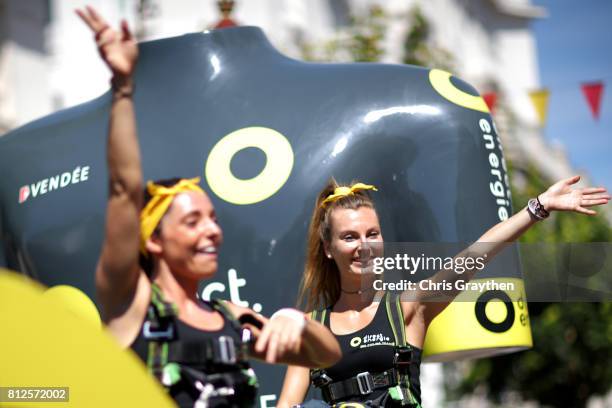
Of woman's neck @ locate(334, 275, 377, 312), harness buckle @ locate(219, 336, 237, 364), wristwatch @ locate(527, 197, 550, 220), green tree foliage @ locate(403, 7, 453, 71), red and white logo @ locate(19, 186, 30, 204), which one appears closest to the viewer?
harness buckle @ locate(219, 336, 237, 364)

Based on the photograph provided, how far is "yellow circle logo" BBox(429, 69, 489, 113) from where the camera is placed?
4.47 m

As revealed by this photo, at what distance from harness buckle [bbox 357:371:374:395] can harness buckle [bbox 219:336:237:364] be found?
0.89 meters

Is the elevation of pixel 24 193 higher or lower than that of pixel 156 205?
higher

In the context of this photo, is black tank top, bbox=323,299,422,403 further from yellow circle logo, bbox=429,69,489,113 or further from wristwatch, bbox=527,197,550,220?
yellow circle logo, bbox=429,69,489,113

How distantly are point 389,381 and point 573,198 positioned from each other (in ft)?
2.64

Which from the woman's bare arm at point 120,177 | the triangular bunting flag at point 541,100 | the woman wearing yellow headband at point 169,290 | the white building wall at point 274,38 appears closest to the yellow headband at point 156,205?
the woman wearing yellow headband at point 169,290

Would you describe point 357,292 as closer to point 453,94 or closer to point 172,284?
point 172,284

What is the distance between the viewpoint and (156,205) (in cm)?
283

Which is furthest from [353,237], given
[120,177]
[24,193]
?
[24,193]

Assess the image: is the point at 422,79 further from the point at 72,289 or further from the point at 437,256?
the point at 72,289

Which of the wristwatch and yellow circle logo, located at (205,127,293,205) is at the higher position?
yellow circle logo, located at (205,127,293,205)

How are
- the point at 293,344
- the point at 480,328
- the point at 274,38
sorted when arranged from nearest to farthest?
the point at 293,344 → the point at 480,328 → the point at 274,38

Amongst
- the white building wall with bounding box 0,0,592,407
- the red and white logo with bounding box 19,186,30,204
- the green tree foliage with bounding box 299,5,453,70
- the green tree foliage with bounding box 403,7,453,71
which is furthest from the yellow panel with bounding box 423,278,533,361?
the green tree foliage with bounding box 403,7,453,71

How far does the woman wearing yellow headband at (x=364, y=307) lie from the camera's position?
3474mm
